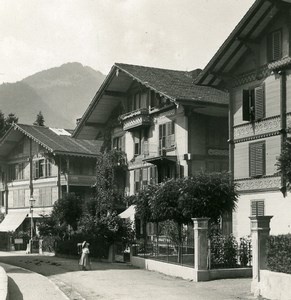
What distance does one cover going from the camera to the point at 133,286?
2128cm

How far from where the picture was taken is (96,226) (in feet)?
113

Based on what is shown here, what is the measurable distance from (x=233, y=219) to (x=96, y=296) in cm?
1497

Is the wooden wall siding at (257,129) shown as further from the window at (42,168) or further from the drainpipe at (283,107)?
the window at (42,168)

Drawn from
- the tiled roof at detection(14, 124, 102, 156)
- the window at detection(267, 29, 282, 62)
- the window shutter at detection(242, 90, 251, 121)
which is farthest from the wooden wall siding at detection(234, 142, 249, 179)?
the tiled roof at detection(14, 124, 102, 156)

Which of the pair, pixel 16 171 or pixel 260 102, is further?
pixel 16 171

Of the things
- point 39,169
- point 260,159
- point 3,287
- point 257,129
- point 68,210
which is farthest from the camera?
point 39,169

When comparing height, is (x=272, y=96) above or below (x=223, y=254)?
above

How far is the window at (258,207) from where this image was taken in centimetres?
3045

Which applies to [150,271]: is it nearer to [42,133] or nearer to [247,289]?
[247,289]

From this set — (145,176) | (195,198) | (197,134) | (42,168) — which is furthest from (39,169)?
(195,198)

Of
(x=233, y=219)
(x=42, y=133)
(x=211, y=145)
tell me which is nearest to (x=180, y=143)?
(x=211, y=145)

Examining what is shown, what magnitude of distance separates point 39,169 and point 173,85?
75.6 ft

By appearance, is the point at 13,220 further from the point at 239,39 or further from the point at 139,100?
the point at 239,39

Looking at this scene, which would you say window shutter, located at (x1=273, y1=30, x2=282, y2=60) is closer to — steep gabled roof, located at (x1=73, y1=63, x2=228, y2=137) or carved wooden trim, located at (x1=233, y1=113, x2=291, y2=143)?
carved wooden trim, located at (x1=233, y1=113, x2=291, y2=143)
